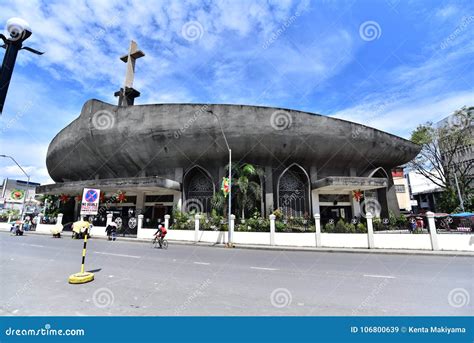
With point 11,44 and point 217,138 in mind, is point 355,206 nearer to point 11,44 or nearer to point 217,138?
point 217,138

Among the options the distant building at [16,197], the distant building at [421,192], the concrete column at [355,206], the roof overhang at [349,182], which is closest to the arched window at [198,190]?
the roof overhang at [349,182]

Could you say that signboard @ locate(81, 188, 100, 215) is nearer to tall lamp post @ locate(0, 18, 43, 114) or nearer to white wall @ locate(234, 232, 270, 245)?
tall lamp post @ locate(0, 18, 43, 114)

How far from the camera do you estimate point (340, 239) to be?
16.0 meters

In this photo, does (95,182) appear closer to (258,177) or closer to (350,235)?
(258,177)

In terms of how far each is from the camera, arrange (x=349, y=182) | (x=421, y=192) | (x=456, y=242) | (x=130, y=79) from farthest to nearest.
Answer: (x=421, y=192) → (x=130, y=79) → (x=349, y=182) → (x=456, y=242)

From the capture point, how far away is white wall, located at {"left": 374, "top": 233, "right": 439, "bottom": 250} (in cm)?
1447

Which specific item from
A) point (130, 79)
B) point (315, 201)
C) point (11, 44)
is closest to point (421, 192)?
point (315, 201)

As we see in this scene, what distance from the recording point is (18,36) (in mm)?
4141

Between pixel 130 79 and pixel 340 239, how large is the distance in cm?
2731

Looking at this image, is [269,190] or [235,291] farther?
[269,190]

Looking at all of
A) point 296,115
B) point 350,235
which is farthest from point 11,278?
point 296,115

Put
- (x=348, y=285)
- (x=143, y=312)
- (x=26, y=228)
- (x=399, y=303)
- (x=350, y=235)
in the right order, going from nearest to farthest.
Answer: (x=143, y=312)
(x=399, y=303)
(x=348, y=285)
(x=350, y=235)
(x=26, y=228)

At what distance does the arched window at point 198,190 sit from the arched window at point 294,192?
6811 millimetres
